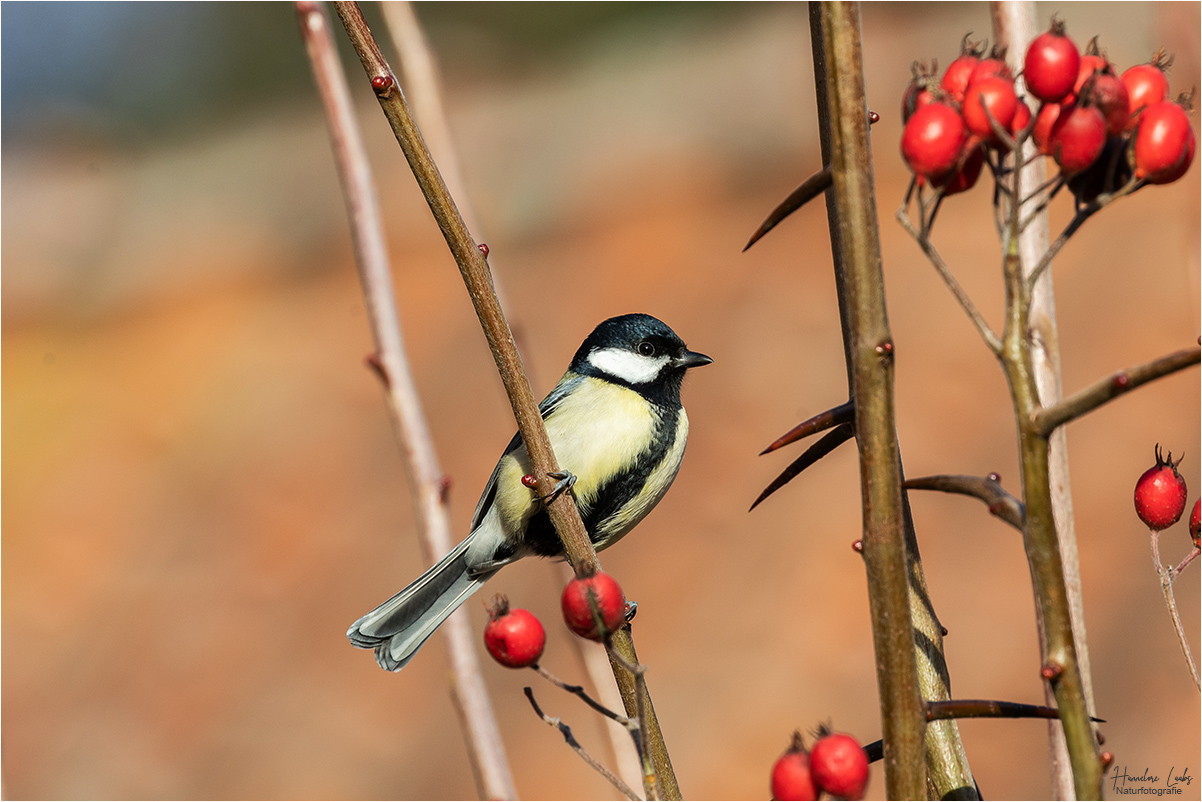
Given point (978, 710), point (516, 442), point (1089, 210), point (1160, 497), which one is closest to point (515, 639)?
point (978, 710)

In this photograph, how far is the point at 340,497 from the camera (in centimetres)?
1011

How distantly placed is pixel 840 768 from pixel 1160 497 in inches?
27.5

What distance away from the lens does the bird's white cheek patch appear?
10.7ft

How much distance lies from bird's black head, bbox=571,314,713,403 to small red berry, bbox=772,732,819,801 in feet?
7.40

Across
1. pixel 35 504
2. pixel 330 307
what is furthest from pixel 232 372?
pixel 35 504

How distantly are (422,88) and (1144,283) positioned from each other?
7.82m

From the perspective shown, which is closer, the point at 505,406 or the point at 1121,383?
the point at 1121,383

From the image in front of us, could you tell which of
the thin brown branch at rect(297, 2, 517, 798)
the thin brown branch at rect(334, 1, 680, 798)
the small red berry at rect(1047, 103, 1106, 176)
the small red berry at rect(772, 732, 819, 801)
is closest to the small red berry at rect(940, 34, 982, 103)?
the small red berry at rect(1047, 103, 1106, 176)

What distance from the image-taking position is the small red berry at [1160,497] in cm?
131

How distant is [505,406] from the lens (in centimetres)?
859

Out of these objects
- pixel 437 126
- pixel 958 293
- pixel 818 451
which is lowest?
pixel 818 451

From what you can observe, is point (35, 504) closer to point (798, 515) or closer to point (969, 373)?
point (798, 515)

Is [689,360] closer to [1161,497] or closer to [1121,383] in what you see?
[1161,497]

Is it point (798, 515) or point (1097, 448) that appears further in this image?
point (798, 515)
